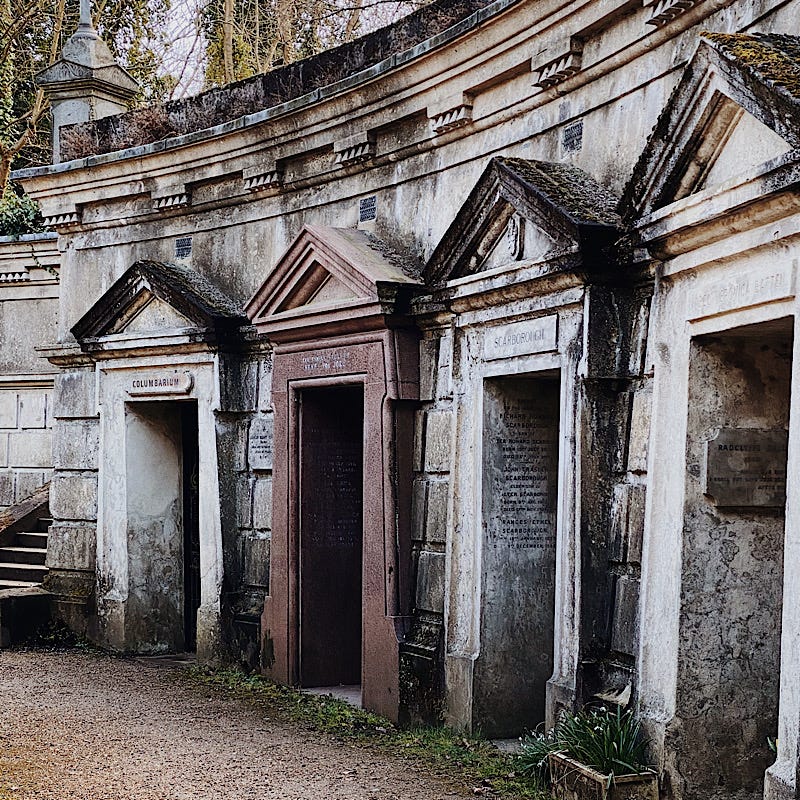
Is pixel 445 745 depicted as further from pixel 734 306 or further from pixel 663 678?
pixel 734 306

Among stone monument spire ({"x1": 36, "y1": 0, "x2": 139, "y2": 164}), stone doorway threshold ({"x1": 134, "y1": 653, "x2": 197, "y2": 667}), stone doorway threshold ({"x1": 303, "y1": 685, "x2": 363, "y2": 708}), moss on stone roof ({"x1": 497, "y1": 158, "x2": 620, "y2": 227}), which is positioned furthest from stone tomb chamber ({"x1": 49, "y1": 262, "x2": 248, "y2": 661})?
moss on stone roof ({"x1": 497, "y1": 158, "x2": 620, "y2": 227})

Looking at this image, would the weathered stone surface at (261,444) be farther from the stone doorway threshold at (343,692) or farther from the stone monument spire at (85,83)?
the stone monument spire at (85,83)

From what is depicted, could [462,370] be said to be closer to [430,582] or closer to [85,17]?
[430,582]

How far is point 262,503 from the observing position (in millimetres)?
9781

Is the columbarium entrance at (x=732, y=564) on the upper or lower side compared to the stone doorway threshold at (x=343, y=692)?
upper

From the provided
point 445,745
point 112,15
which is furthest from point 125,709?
point 112,15

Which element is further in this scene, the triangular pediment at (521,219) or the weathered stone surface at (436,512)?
the weathered stone surface at (436,512)

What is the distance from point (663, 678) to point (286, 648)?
414 centimetres

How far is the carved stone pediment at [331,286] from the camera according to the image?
8.09 metres

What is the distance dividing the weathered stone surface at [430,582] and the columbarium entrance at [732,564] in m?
2.50

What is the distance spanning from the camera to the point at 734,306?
5164 mm

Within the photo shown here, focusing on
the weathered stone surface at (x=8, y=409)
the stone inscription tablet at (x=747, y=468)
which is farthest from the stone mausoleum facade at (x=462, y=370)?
the weathered stone surface at (x=8, y=409)

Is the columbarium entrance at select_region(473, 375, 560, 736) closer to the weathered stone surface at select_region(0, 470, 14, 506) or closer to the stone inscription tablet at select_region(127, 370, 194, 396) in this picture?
the stone inscription tablet at select_region(127, 370, 194, 396)

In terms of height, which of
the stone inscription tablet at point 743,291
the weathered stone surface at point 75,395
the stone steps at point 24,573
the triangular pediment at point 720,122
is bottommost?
the stone steps at point 24,573
